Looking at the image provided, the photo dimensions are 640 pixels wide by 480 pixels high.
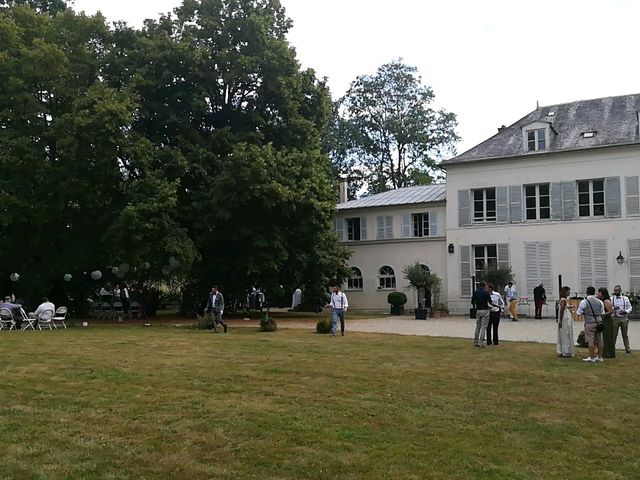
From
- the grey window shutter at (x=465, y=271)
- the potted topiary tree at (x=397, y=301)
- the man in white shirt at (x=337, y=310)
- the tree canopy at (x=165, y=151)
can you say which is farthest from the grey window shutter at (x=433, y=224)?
the man in white shirt at (x=337, y=310)

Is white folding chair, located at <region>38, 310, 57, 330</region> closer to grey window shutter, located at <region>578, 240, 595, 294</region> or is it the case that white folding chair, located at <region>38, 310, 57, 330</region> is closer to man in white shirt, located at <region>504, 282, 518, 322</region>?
man in white shirt, located at <region>504, 282, 518, 322</region>

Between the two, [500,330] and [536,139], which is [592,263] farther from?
[500,330]

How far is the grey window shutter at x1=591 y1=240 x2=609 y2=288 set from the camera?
32312 millimetres

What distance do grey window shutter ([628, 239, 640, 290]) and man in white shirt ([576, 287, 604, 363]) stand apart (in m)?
18.7

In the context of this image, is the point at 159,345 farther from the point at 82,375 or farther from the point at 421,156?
the point at 421,156

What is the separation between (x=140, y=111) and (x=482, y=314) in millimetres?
19472

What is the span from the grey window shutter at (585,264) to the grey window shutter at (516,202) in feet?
10.7

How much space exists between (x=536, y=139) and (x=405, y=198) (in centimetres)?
910

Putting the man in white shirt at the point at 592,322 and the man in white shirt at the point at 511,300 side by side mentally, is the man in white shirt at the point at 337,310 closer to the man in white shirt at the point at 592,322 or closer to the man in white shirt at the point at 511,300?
the man in white shirt at the point at 592,322

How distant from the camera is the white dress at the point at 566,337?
15.0 metres

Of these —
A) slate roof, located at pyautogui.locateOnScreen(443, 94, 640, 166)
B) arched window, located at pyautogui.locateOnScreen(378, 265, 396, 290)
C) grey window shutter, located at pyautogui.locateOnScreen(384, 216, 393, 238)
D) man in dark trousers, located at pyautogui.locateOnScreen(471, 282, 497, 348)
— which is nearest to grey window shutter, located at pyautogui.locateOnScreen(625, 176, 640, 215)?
slate roof, located at pyautogui.locateOnScreen(443, 94, 640, 166)

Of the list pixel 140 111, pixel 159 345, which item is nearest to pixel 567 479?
pixel 159 345

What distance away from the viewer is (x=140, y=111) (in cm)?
3028

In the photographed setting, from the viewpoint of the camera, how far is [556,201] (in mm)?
33469
